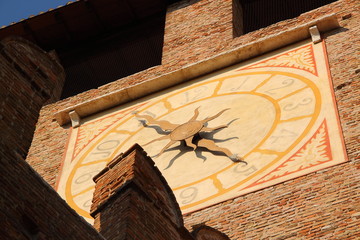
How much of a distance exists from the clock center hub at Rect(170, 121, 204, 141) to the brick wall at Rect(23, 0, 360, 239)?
1552 millimetres

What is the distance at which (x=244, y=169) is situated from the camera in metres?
12.2

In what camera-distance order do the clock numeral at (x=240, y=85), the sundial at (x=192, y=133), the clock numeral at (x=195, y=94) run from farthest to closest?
the clock numeral at (x=195, y=94) < the clock numeral at (x=240, y=85) < the sundial at (x=192, y=133)

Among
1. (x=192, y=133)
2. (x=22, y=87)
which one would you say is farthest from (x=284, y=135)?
(x=22, y=87)

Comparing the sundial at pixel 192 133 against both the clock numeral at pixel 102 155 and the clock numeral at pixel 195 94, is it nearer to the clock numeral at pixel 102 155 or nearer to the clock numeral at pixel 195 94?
the clock numeral at pixel 195 94

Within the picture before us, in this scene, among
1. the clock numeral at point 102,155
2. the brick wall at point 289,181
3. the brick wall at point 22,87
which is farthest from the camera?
the clock numeral at point 102,155

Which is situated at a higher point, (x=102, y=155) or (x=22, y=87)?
(x=22, y=87)

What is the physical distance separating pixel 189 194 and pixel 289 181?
45.0 inches

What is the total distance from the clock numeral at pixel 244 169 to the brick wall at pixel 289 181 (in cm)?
49

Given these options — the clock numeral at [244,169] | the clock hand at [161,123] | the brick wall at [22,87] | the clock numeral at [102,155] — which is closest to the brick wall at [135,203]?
the brick wall at [22,87]

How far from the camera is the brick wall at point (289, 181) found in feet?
35.4

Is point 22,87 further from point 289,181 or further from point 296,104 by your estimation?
point 296,104

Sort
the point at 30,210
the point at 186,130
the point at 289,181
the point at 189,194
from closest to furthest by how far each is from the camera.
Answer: the point at 30,210 → the point at 289,181 → the point at 189,194 → the point at 186,130

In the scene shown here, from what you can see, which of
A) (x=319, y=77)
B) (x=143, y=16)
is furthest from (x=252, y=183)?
(x=143, y=16)

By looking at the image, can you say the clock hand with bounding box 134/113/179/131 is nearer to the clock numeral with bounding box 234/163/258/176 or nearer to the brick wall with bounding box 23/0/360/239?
the brick wall with bounding box 23/0/360/239
